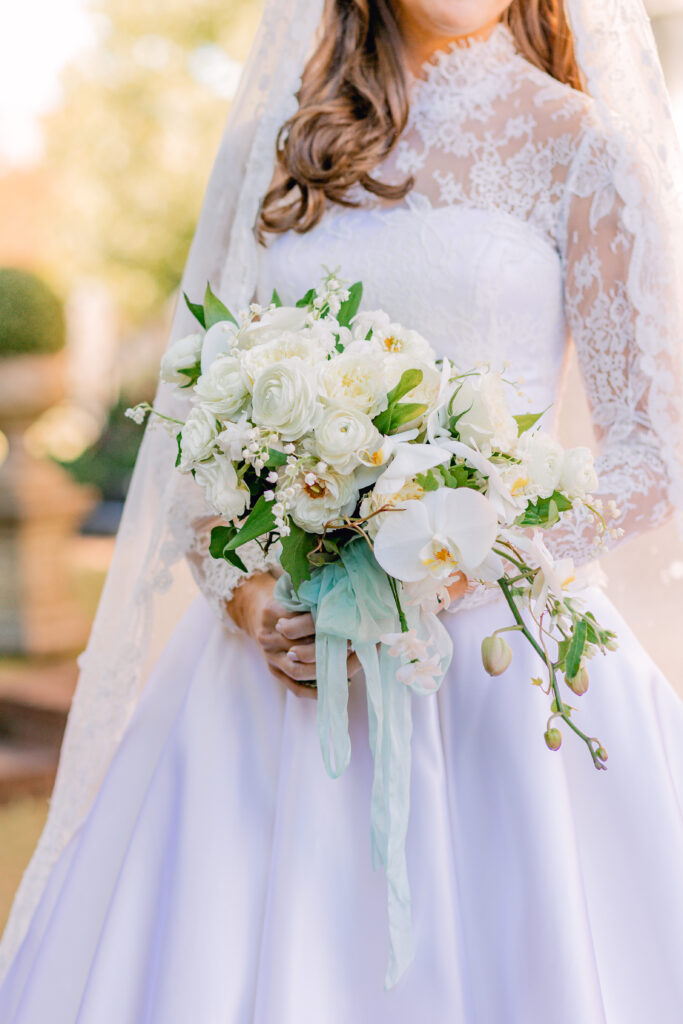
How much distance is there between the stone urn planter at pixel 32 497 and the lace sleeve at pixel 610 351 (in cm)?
463

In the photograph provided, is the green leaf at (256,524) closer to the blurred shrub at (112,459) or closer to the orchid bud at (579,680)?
the orchid bud at (579,680)

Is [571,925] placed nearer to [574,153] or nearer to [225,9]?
[574,153]

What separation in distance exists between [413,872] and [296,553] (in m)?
0.46

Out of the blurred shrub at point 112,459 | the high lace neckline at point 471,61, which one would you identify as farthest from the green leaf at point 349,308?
the blurred shrub at point 112,459

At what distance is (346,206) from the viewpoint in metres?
1.54

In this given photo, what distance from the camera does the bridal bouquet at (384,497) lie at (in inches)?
35.1

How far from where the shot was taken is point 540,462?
95 centimetres

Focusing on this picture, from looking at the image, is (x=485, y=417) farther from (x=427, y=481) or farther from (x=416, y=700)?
(x=416, y=700)

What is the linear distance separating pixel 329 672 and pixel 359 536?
169mm

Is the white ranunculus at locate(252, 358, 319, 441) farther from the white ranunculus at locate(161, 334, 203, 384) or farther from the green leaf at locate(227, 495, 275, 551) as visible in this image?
the white ranunculus at locate(161, 334, 203, 384)

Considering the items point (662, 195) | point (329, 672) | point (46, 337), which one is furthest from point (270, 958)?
point (46, 337)

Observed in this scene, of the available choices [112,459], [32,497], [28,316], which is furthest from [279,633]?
[112,459]

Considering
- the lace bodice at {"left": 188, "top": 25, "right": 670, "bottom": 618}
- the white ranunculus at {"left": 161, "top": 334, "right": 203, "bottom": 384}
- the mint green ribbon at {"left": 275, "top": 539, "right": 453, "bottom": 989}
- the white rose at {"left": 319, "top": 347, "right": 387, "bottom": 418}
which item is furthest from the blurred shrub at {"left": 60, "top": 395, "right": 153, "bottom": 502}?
the white rose at {"left": 319, "top": 347, "right": 387, "bottom": 418}

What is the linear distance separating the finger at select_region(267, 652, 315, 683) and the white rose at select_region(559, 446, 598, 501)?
42cm
